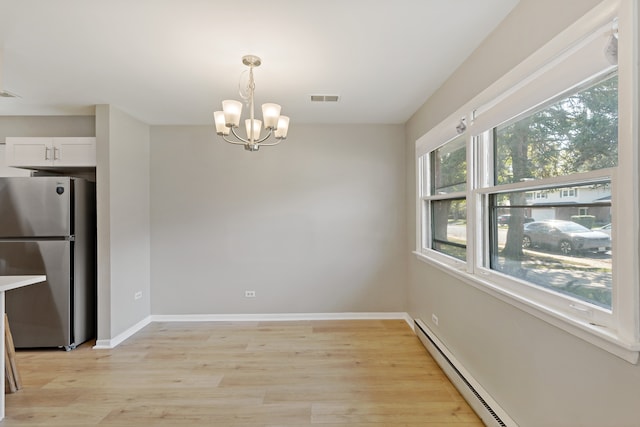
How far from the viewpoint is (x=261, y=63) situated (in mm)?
2334

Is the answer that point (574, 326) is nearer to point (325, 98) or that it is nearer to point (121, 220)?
point (325, 98)

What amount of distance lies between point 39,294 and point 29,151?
1.58 meters

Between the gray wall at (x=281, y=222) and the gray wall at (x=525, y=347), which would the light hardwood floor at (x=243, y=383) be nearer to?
the gray wall at (x=525, y=347)

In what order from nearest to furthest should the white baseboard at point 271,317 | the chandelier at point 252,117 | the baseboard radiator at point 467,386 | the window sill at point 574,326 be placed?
the window sill at point 574,326, the baseboard radiator at point 467,386, the chandelier at point 252,117, the white baseboard at point 271,317

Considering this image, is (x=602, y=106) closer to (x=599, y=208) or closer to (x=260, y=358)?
(x=599, y=208)

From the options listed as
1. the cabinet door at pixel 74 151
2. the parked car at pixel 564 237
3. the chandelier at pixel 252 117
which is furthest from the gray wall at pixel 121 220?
the parked car at pixel 564 237

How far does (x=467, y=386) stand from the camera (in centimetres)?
220

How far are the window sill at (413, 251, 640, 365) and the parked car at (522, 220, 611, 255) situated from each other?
31 cm

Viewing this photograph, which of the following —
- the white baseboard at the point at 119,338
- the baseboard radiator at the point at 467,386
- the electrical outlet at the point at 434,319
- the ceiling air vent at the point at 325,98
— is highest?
the ceiling air vent at the point at 325,98

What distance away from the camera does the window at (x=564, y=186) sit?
3.59ft

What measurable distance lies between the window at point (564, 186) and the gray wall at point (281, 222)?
1678 millimetres

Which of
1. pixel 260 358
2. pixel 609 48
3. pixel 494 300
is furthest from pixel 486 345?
pixel 260 358

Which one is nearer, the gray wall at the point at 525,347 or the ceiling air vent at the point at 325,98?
the gray wall at the point at 525,347

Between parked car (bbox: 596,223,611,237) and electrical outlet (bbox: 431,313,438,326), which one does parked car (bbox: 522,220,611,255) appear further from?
electrical outlet (bbox: 431,313,438,326)
